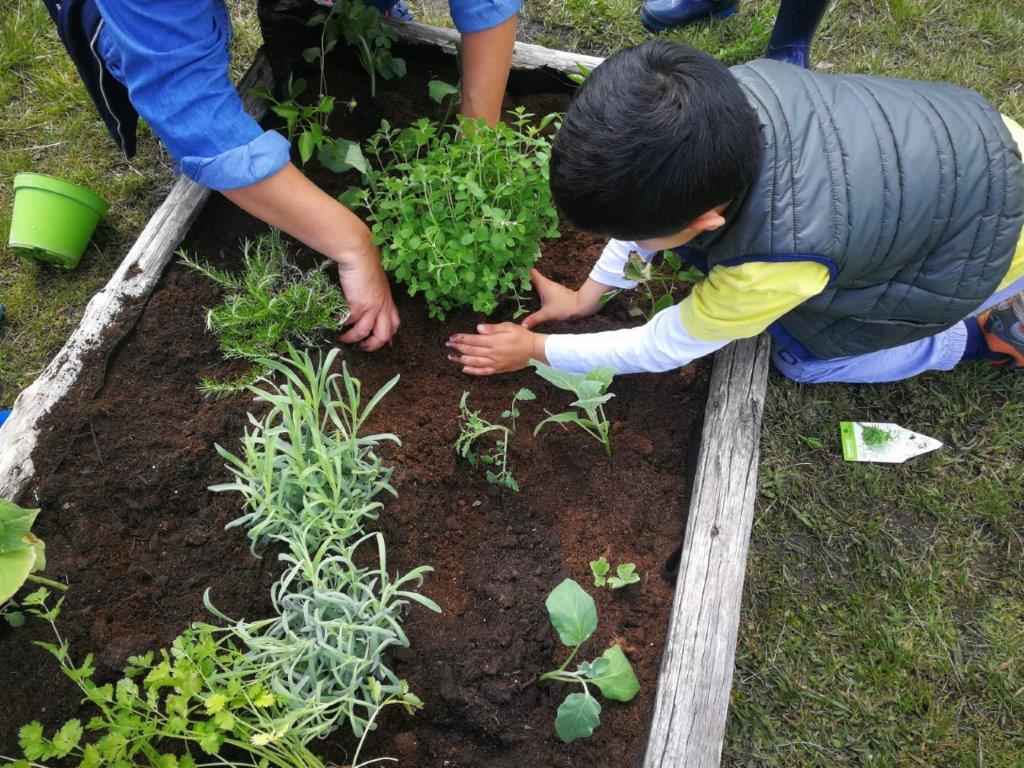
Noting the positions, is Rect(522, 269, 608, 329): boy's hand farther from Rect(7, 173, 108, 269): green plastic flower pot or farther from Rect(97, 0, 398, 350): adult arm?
Rect(7, 173, 108, 269): green plastic flower pot

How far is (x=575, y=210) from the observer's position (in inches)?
56.1

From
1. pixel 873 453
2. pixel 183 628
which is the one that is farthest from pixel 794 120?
pixel 183 628

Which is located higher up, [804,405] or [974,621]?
[804,405]

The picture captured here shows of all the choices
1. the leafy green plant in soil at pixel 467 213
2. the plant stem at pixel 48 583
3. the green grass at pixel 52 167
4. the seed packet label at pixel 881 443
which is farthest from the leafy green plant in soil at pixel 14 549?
the seed packet label at pixel 881 443

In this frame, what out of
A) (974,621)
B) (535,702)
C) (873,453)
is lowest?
(974,621)

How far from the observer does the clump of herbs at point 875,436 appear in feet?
7.71

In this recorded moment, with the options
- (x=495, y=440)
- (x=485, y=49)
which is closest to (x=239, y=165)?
(x=485, y=49)

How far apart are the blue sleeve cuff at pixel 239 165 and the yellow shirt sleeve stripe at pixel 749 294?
3.28 feet

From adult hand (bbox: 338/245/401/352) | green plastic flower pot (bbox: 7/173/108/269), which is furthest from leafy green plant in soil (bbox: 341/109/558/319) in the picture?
green plastic flower pot (bbox: 7/173/108/269)

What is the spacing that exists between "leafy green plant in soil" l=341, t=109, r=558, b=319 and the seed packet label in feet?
3.97

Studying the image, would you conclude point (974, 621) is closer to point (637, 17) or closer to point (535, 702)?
point (535, 702)

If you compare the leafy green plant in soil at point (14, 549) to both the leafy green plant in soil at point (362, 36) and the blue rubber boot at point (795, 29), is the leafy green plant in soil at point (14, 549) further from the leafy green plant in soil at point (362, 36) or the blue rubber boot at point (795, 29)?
the blue rubber boot at point (795, 29)

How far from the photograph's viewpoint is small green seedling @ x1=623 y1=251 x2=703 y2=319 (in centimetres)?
182

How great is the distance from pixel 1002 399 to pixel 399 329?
1.98 metres
